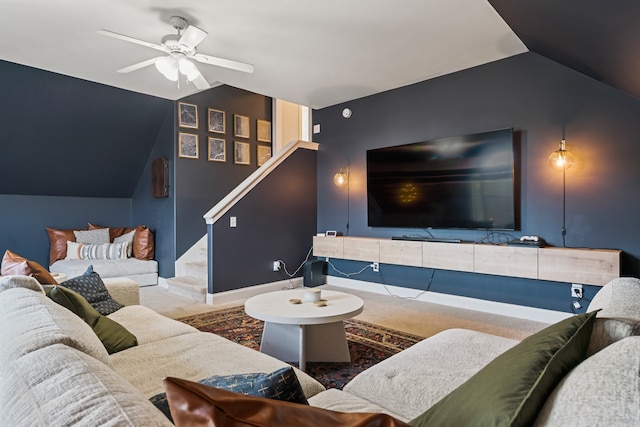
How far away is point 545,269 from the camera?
3.27 metres

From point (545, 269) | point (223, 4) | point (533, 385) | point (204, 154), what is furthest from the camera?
point (204, 154)

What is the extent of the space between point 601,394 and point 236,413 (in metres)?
0.57

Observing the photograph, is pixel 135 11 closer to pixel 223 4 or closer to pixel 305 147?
pixel 223 4

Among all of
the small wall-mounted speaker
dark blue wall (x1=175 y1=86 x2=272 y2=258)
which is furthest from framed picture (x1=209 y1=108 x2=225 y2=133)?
the small wall-mounted speaker

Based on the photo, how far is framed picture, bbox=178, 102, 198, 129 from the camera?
17.6 feet

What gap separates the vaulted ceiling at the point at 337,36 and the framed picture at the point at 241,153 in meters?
1.72

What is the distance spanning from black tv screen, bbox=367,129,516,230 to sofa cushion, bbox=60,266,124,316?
312 centimetres

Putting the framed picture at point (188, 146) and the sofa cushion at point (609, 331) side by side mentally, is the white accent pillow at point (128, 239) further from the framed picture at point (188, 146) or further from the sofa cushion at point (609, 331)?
the sofa cushion at point (609, 331)

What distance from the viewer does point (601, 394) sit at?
60 centimetres

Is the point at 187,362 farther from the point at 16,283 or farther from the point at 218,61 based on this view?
the point at 218,61

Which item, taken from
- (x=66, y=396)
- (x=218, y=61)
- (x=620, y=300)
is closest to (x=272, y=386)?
(x=66, y=396)

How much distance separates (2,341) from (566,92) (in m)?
4.20

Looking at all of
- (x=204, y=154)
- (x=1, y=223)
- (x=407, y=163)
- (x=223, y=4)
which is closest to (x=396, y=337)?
(x=407, y=163)

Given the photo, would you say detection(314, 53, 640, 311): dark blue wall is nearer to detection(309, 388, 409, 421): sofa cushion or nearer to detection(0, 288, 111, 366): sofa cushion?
detection(309, 388, 409, 421): sofa cushion
